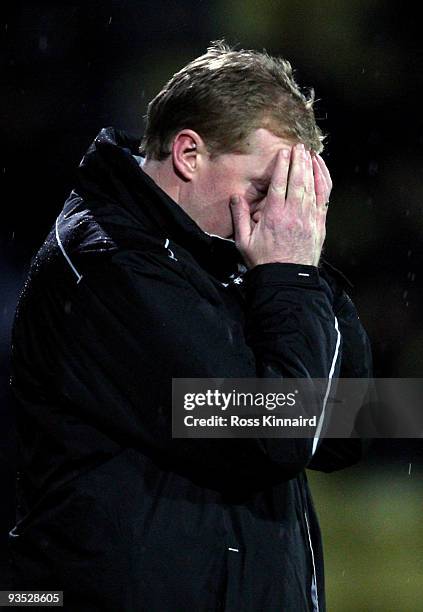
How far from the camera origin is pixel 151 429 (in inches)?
61.2

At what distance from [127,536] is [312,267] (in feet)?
1.66

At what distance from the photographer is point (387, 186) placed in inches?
187

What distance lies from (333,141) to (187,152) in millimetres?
2865

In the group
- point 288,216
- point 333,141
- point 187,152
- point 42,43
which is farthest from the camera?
point 333,141

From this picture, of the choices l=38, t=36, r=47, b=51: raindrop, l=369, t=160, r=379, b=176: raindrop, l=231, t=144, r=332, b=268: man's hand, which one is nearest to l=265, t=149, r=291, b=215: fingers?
l=231, t=144, r=332, b=268: man's hand

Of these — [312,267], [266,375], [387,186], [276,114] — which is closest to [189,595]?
[266,375]

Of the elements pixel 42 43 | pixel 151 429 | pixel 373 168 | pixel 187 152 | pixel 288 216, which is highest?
pixel 42 43

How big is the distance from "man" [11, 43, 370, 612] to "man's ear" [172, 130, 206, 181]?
0.05m

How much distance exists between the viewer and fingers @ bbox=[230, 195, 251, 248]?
67.5 inches

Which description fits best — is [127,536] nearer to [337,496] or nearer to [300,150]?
[300,150]

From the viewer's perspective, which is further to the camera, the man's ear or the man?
the man's ear

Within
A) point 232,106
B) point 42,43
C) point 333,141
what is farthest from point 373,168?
point 232,106

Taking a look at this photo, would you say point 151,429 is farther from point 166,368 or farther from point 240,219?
point 240,219

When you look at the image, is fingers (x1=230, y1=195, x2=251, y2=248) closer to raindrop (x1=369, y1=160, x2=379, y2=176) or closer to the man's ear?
the man's ear
